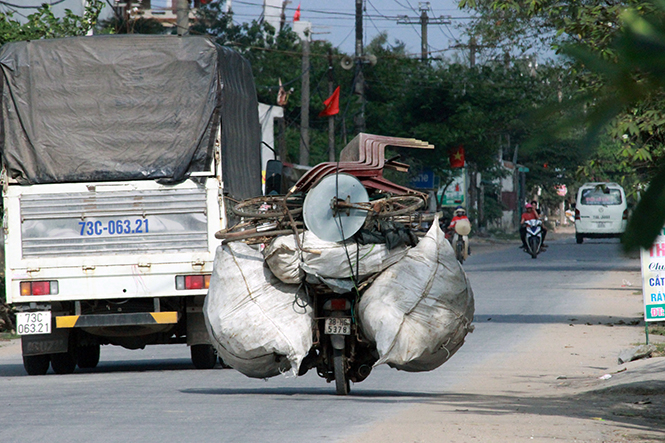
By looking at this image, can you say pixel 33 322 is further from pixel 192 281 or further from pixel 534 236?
pixel 534 236

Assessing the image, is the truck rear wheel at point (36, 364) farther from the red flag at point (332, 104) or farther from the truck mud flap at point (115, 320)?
the red flag at point (332, 104)

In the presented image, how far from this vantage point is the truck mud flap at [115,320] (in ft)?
31.9

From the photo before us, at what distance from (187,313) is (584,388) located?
4061mm

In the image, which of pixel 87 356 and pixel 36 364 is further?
pixel 87 356

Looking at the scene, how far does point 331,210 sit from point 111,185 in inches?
134

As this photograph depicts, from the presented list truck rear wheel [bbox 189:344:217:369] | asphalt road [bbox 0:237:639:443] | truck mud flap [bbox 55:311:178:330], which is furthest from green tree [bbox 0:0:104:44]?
truck mud flap [bbox 55:311:178:330]

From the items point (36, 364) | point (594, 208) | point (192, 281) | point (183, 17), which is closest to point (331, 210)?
point (192, 281)

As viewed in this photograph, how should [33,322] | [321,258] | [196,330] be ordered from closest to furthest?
[321,258] → [33,322] → [196,330]

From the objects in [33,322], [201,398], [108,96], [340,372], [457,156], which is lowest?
[201,398]

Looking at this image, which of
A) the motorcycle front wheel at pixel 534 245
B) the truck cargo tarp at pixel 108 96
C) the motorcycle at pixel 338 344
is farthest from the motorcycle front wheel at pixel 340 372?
the motorcycle front wheel at pixel 534 245

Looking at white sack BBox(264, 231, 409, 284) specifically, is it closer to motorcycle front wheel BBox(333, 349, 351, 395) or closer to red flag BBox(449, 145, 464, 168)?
motorcycle front wheel BBox(333, 349, 351, 395)

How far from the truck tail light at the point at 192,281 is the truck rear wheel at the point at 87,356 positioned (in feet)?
6.94

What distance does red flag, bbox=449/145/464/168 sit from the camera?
133 feet

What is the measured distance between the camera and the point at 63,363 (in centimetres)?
1100
